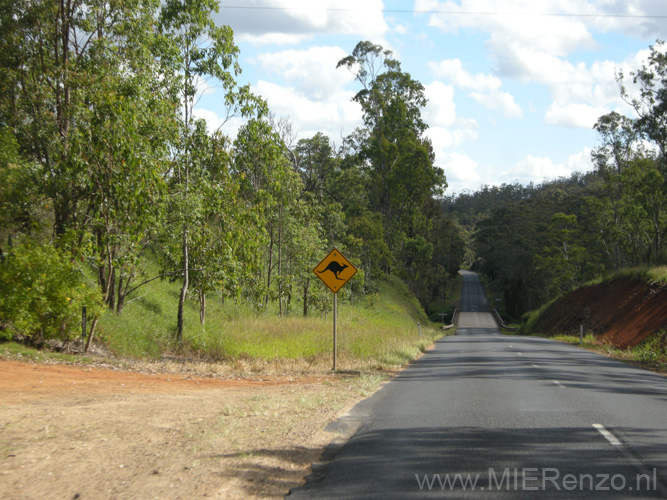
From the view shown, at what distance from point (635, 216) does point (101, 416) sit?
54.1 meters

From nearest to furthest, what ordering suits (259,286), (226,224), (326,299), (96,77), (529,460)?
(529,460) → (96,77) → (226,224) → (259,286) → (326,299)

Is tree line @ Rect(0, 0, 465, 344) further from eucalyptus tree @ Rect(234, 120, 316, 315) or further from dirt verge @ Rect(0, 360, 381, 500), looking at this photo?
dirt verge @ Rect(0, 360, 381, 500)

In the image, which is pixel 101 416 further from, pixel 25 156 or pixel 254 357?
pixel 25 156

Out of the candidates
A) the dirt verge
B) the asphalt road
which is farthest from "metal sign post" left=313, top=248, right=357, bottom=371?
the dirt verge

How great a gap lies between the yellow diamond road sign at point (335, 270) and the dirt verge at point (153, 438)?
4.73m

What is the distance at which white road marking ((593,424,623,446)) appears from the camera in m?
7.81

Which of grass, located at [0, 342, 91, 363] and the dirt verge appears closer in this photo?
the dirt verge

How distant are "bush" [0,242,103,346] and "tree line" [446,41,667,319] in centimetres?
3688

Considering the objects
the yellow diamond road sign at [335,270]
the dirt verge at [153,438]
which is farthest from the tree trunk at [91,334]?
the yellow diamond road sign at [335,270]

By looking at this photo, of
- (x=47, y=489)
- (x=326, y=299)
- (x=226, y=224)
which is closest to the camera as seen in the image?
(x=47, y=489)

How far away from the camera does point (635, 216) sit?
53.7 m

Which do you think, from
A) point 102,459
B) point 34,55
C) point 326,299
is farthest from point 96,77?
point 326,299

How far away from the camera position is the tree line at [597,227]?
4828 cm

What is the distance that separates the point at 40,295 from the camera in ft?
52.0
